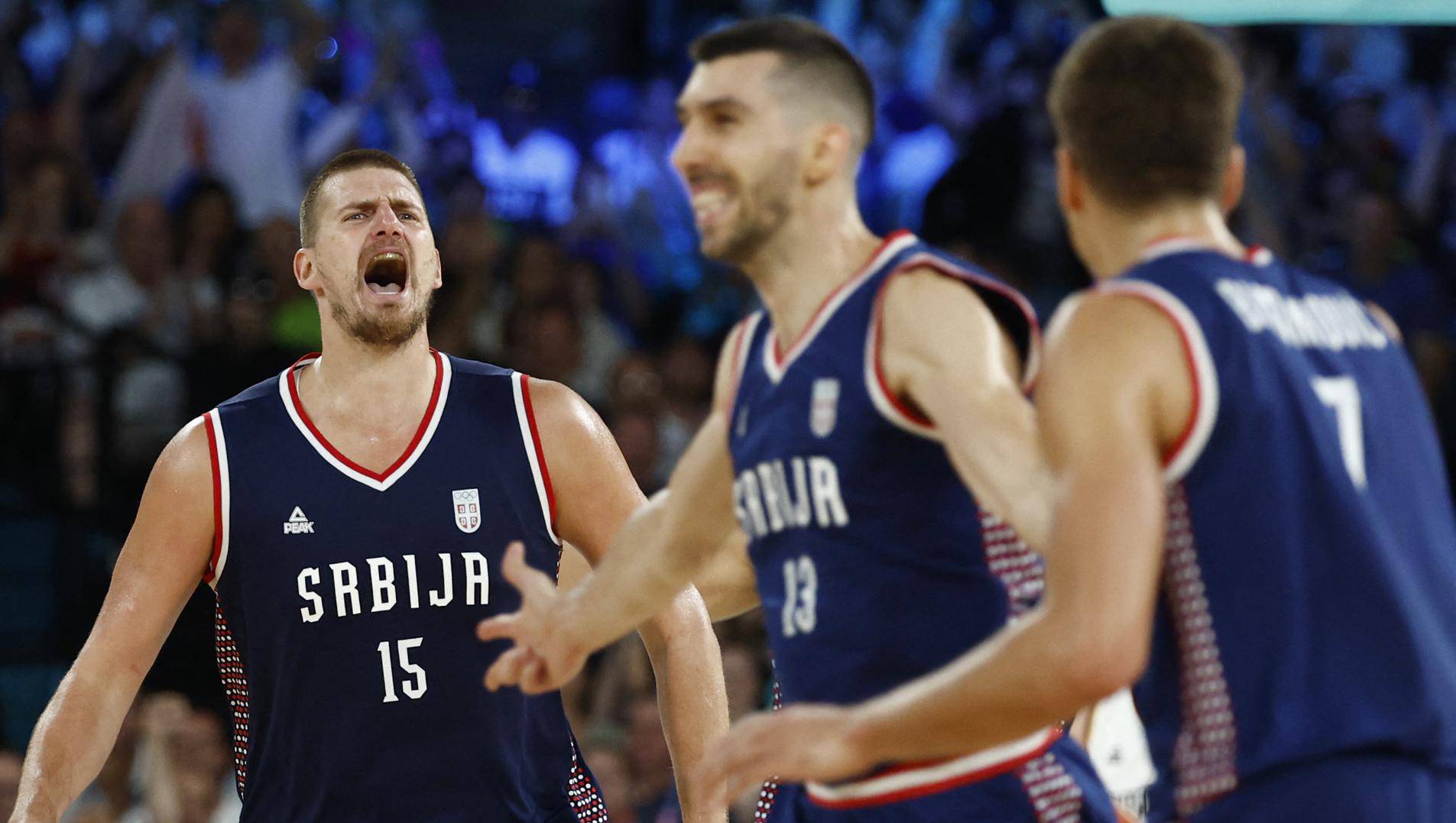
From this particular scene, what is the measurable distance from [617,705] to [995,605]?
5.13 metres

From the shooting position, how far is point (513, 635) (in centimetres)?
362

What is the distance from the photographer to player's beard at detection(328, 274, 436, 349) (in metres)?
4.71

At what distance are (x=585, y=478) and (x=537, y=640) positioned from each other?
1.12 m

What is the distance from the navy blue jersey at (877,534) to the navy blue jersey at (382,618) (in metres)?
1.41

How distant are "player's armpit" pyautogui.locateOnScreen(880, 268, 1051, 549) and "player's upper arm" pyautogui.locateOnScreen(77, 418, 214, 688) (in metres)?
2.20

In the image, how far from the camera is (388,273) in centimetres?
487

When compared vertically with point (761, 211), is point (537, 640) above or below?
below

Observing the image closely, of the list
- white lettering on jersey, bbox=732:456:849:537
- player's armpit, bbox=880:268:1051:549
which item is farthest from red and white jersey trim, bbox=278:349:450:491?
player's armpit, bbox=880:268:1051:549

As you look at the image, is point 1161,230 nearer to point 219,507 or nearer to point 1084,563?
point 1084,563

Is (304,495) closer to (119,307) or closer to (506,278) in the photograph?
(119,307)

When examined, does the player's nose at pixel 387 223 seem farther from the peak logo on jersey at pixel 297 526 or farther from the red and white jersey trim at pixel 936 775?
the red and white jersey trim at pixel 936 775

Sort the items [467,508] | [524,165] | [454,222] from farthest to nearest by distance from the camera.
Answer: [524,165] < [454,222] < [467,508]

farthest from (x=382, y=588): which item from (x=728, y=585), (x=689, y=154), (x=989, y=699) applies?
(x=989, y=699)

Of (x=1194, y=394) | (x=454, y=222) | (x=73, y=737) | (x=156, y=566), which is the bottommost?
(x=73, y=737)
